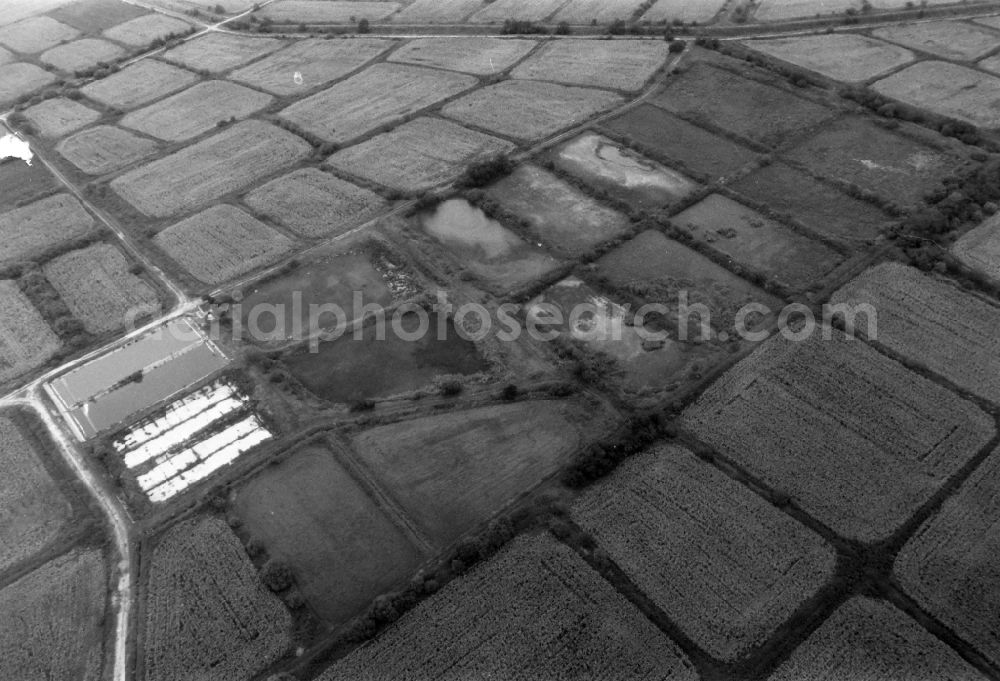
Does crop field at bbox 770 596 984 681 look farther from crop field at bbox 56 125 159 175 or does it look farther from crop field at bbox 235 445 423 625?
crop field at bbox 56 125 159 175

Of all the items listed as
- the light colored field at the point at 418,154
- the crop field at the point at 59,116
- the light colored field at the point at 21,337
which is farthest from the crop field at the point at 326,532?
the crop field at the point at 59,116

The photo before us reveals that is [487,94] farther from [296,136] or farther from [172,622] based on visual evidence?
[172,622]

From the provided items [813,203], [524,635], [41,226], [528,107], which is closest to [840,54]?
[813,203]

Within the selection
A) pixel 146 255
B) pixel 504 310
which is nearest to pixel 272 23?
pixel 146 255

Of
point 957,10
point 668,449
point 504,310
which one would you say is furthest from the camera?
point 957,10

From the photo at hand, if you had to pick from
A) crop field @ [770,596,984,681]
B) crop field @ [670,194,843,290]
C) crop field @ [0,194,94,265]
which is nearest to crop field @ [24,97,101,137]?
crop field @ [0,194,94,265]

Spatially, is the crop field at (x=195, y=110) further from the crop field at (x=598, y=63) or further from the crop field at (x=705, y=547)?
the crop field at (x=705, y=547)

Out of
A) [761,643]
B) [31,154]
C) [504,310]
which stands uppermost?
[31,154]
